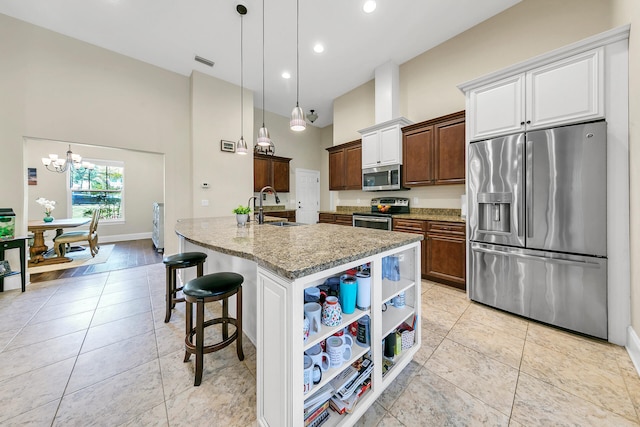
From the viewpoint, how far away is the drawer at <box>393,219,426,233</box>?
3249mm

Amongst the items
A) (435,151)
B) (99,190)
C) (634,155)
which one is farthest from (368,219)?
(99,190)

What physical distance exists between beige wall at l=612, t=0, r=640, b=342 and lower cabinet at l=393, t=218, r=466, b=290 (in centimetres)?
126

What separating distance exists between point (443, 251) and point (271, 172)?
412 cm

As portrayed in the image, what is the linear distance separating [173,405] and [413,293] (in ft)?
5.40

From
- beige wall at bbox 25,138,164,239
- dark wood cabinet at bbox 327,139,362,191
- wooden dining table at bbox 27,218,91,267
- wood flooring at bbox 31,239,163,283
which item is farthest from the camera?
beige wall at bbox 25,138,164,239

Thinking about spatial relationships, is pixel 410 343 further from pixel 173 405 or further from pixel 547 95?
pixel 547 95

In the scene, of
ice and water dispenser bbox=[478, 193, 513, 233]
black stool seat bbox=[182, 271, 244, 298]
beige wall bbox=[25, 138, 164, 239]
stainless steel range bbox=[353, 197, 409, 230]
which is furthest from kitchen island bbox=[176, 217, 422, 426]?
beige wall bbox=[25, 138, 164, 239]

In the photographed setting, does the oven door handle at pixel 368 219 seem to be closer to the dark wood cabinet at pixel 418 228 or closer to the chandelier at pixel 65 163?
the dark wood cabinet at pixel 418 228

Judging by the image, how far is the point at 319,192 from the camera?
6.90m

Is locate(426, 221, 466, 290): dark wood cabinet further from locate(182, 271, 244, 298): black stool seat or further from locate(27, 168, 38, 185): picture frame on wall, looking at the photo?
locate(27, 168, 38, 185): picture frame on wall

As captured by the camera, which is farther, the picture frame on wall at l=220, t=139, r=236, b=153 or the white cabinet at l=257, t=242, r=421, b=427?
the picture frame on wall at l=220, t=139, r=236, b=153

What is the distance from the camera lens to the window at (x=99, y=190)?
608cm

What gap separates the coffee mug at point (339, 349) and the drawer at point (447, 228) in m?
2.36

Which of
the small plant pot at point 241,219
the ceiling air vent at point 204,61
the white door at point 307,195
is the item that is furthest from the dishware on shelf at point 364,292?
the white door at point 307,195
